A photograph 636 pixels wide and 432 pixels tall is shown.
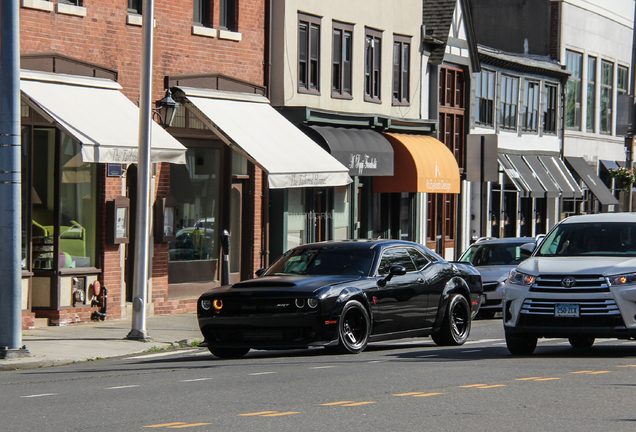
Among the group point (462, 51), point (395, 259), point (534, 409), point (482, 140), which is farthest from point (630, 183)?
point (534, 409)

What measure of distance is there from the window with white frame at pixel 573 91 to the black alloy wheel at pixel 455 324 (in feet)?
97.7

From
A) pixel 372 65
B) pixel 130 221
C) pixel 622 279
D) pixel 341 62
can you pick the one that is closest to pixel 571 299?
pixel 622 279

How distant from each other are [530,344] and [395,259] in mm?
2208

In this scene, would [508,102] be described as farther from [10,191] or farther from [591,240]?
[10,191]

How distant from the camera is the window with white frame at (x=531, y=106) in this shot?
41062 mm

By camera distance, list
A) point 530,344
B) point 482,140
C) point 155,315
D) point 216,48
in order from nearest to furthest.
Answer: point 530,344, point 155,315, point 216,48, point 482,140

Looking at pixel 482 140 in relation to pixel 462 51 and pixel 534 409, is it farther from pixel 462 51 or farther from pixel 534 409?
pixel 534 409

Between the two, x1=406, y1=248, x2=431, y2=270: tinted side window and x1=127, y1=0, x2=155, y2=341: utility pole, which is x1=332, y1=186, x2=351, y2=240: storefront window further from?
x1=406, y1=248, x2=431, y2=270: tinted side window

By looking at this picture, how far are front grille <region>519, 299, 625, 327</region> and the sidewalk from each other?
222 inches

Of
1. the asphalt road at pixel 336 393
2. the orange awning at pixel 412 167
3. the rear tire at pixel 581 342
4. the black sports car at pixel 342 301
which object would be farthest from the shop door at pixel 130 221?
the orange awning at pixel 412 167

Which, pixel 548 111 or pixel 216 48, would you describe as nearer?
pixel 216 48

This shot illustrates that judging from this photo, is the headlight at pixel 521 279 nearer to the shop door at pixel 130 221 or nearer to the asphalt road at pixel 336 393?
the asphalt road at pixel 336 393

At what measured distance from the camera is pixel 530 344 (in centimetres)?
1419

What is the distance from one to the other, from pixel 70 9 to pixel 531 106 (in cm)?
2530
